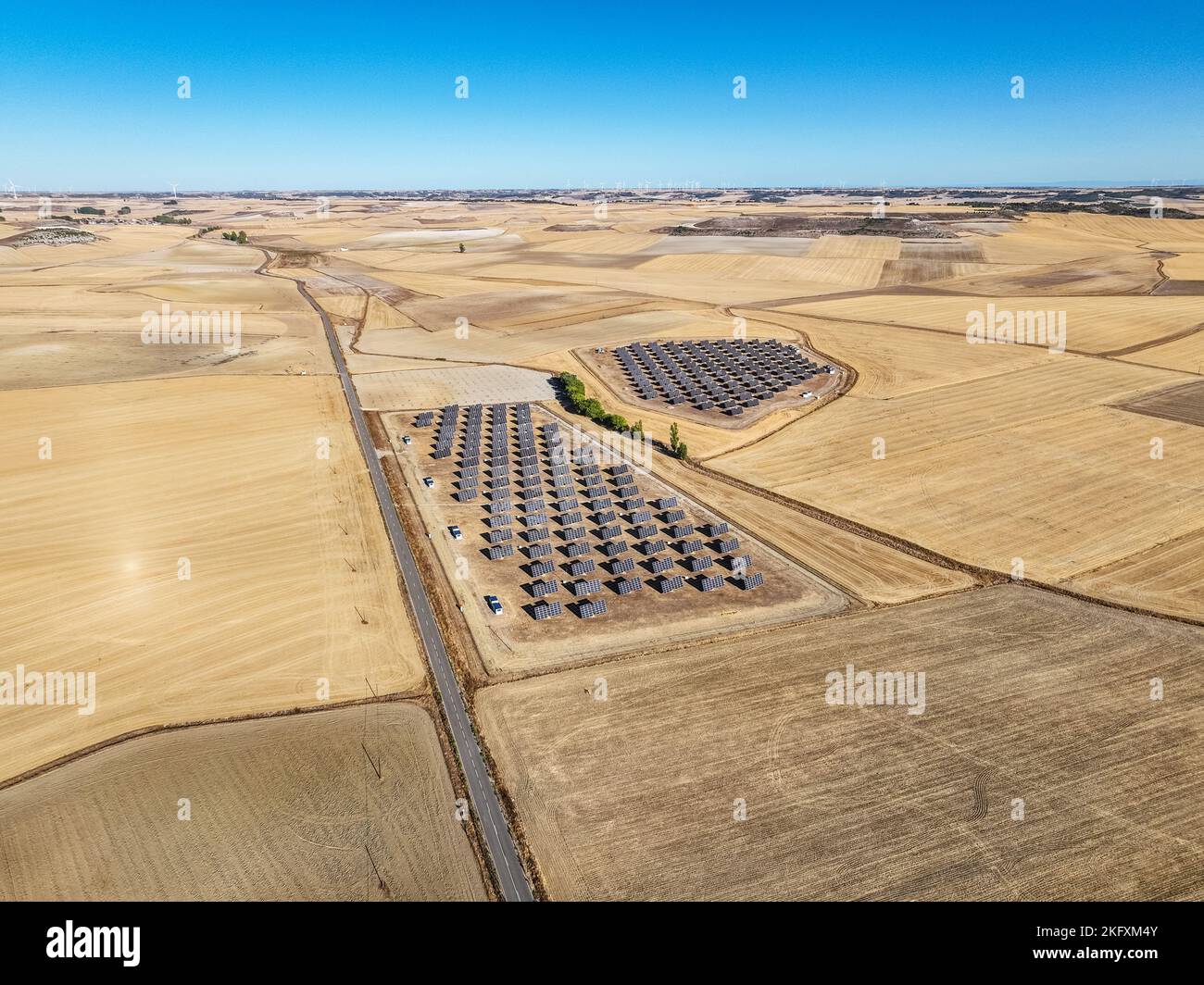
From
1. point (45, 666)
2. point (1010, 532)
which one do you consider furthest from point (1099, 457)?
point (45, 666)

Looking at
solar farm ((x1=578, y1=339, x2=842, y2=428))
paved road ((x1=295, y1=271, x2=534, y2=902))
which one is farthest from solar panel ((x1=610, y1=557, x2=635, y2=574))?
solar farm ((x1=578, y1=339, x2=842, y2=428))

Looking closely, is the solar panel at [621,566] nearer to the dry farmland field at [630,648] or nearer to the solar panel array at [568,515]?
the solar panel array at [568,515]

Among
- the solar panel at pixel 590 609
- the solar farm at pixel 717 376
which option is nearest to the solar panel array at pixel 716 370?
the solar farm at pixel 717 376

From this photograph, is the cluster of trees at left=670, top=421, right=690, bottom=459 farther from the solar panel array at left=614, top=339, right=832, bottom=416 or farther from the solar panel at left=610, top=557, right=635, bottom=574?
the solar panel at left=610, top=557, right=635, bottom=574

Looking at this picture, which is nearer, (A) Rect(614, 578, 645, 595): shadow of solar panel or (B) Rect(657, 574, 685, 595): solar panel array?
(A) Rect(614, 578, 645, 595): shadow of solar panel

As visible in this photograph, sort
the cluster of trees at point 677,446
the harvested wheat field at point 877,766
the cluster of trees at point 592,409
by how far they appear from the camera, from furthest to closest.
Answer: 1. the cluster of trees at point 592,409
2. the cluster of trees at point 677,446
3. the harvested wheat field at point 877,766

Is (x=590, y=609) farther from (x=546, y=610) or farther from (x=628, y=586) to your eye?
(x=628, y=586)
